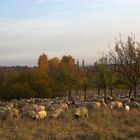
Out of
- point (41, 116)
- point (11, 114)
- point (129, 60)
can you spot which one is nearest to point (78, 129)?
point (41, 116)

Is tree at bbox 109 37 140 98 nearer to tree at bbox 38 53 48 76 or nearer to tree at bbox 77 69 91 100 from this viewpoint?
tree at bbox 77 69 91 100

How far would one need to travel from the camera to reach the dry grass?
47.1ft

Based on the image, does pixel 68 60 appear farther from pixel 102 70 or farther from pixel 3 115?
pixel 3 115

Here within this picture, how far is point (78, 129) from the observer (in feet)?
54.3

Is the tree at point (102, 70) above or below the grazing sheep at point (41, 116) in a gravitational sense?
above

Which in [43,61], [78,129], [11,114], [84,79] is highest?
[43,61]

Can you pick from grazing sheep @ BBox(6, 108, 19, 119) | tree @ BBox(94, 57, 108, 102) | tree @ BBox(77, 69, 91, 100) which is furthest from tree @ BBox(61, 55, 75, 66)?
grazing sheep @ BBox(6, 108, 19, 119)

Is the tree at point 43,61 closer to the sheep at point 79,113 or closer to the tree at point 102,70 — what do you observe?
the tree at point 102,70

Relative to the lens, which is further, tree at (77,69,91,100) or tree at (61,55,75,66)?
tree at (61,55,75,66)

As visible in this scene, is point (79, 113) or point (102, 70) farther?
point (102, 70)

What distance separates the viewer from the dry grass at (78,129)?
1435 cm

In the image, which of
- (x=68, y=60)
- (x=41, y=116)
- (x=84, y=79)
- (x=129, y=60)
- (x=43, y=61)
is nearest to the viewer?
(x=41, y=116)

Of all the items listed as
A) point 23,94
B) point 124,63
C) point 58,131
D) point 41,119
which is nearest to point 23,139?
point 58,131

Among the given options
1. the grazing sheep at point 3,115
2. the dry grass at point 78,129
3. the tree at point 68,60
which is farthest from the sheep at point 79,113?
the tree at point 68,60
